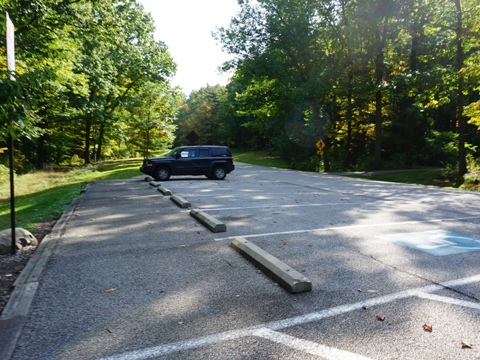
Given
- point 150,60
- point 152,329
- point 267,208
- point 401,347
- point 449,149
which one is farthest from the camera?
point 150,60

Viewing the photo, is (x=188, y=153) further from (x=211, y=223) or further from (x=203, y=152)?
(x=211, y=223)

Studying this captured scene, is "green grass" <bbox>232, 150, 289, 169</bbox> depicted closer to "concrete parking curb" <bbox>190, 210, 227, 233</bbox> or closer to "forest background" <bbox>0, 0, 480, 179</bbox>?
"forest background" <bbox>0, 0, 480, 179</bbox>

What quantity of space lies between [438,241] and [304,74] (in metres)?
26.8

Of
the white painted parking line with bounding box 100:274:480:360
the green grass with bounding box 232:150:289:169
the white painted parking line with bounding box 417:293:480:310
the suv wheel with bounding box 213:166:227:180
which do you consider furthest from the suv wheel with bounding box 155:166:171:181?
the green grass with bounding box 232:150:289:169

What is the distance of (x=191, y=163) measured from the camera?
1827 cm

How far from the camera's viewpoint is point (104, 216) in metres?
8.30

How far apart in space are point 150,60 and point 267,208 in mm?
26226

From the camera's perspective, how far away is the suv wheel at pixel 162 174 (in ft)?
58.0

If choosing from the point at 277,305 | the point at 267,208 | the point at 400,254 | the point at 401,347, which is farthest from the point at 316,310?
the point at 267,208

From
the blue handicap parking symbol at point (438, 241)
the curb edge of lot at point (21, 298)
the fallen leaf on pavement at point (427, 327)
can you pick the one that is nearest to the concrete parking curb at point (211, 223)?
the curb edge of lot at point (21, 298)

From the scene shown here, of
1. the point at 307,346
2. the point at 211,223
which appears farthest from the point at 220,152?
the point at 307,346

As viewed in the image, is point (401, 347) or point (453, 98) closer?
point (401, 347)

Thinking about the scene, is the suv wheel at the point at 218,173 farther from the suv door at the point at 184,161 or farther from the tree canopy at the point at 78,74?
the tree canopy at the point at 78,74

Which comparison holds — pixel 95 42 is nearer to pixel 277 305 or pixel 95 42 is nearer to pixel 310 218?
pixel 310 218
